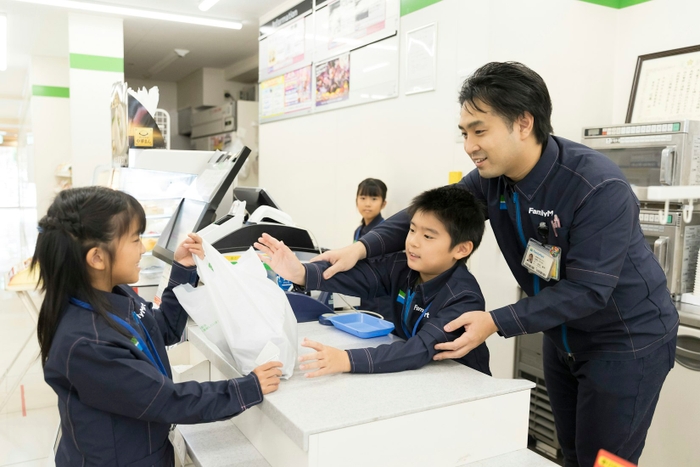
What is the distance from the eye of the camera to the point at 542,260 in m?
1.54

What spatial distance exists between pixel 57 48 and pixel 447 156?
25.4ft

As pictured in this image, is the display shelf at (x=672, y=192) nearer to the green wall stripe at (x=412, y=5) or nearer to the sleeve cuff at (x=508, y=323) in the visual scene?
the sleeve cuff at (x=508, y=323)

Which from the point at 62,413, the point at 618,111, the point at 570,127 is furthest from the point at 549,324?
the point at 618,111

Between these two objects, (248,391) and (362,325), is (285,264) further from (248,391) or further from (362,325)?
(248,391)

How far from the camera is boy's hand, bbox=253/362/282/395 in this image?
121 cm

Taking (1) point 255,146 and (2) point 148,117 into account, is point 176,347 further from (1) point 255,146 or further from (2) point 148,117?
(1) point 255,146

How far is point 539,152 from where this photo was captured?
1.54 m

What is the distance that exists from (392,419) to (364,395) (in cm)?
11

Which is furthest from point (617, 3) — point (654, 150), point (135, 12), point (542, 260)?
point (135, 12)

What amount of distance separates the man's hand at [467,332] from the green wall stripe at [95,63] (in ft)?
21.9

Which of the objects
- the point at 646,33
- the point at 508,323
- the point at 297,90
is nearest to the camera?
the point at 508,323

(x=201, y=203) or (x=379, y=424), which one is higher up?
(x=201, y=203)

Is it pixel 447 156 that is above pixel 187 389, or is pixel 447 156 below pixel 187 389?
above

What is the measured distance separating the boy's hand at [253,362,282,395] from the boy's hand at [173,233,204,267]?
38 cm
